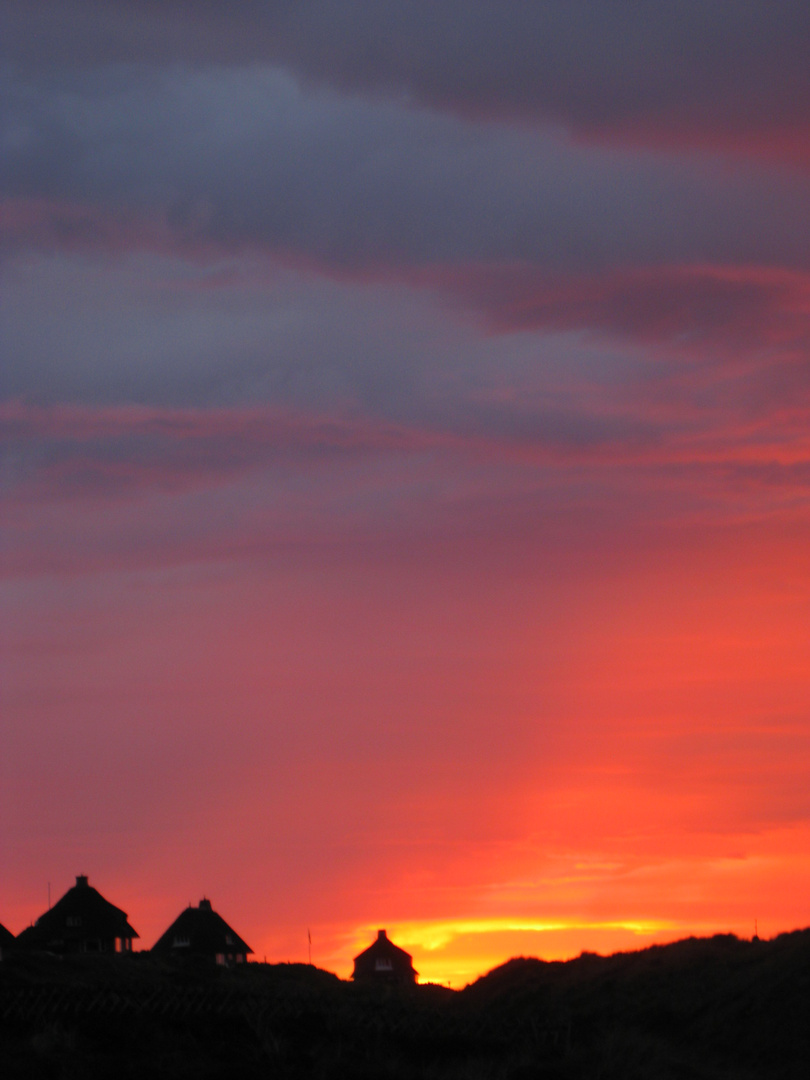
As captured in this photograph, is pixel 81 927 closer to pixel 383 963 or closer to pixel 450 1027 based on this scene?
pixel 383 963

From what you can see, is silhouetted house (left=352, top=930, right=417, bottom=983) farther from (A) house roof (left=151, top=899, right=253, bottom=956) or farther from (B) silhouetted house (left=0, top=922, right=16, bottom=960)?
(B) silhouetted house (left=0, top=922, right=16, bottom=960)

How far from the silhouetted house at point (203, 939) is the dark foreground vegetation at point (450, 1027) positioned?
74.2 feet

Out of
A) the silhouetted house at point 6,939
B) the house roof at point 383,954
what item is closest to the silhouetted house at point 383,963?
the house roof at point 383,954

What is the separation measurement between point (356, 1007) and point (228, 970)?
97.7ft

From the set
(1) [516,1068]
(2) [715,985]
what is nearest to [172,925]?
(2) [715,985]

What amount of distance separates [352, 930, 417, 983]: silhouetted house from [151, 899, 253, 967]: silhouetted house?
9586 millimetres

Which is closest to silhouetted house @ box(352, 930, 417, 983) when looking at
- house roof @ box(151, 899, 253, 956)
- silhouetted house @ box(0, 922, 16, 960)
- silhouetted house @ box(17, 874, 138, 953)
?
house roof @ box(151, 899, 253, 956)

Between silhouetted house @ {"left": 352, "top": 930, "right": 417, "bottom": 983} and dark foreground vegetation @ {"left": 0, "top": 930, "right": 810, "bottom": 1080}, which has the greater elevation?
silhouetted house @ {"left": 352, "top": 930, "right": 417, "bottom": 983}

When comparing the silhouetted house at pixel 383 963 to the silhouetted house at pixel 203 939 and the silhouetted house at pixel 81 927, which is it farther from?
the silhouetted house at pixel 81 927

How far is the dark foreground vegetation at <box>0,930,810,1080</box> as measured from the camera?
1655 inches

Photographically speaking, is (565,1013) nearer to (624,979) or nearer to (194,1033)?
(624,979)

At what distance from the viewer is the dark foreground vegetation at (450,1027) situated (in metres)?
42.0

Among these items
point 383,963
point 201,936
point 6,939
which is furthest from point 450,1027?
point 383,963

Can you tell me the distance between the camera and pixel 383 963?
326ft
